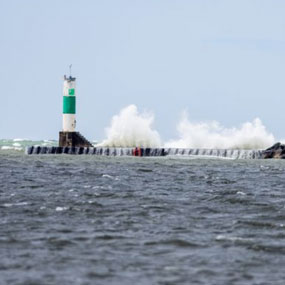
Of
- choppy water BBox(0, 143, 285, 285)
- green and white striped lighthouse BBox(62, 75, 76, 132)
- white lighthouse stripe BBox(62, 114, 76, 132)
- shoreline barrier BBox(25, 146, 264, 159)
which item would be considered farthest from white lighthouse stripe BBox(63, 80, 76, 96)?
choppy water BBox(0, 143, 285, 285)

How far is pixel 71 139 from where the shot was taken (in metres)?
76.6

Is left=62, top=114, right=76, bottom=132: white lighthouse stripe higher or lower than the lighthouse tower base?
higher

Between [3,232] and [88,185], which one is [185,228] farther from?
[88,185]

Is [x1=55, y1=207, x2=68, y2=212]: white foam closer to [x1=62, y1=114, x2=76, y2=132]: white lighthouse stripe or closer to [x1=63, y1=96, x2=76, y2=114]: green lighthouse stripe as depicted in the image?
[x1=62, y1=114, x2=76, y2=132]: white lighthouse stripe

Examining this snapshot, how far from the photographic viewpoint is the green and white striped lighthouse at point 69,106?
76.4m

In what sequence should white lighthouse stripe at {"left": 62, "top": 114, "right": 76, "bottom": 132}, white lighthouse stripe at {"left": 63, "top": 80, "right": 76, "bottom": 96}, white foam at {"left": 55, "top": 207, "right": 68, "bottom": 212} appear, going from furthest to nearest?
1. white lighthouse stripe at {"left": 63, "top": 80, "right": 76, "bottom": 96}
2. white lighthouse stripe at {"left": 62, "top": 114, "right": 76, "bottom": 132}
3. white foam at {"left": 55, "top": 207, "right": 68, "bottom": 212}

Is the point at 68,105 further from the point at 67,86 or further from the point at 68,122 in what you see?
the point at 67,86

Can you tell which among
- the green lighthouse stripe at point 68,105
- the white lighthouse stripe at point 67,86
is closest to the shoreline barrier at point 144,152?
the green lighthouse stripe at point 68,105

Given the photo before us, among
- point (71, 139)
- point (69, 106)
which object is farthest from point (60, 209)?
point (69, 106)

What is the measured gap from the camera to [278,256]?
625 inches

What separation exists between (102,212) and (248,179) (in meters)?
16.4

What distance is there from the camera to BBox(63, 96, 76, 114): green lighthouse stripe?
252 ft

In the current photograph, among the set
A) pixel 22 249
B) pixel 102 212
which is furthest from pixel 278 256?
pixel 102 212

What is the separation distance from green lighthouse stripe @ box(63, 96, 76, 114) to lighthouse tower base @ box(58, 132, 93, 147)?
179cm
